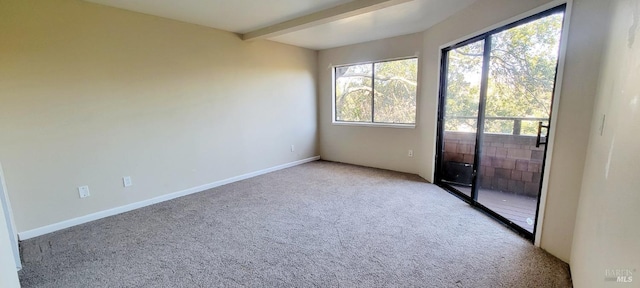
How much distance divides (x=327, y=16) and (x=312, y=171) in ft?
8.59

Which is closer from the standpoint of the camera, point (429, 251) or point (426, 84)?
point (429, 251)

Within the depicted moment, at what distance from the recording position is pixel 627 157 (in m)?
1.13

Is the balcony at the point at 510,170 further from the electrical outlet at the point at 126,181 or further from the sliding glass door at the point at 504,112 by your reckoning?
the electrical outlet at the point at 126,181

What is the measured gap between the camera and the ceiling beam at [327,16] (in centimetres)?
267

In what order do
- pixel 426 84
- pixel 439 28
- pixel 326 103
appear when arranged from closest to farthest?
1. pixel 439 28
2. pixel 426 84
3. pixel 326 103

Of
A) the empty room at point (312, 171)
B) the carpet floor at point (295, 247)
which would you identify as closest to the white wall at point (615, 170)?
the empty room at point (312, 171)

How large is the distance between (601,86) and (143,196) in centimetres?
440

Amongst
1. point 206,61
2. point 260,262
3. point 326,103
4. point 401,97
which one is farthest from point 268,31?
point 260,262

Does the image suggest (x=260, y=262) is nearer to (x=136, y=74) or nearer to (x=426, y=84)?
(x=136, y=74)

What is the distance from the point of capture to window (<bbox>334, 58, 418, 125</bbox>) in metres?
4.41

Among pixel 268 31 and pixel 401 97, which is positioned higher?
pixel 268 31

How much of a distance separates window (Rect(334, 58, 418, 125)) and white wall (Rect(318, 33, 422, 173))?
0.53 ft

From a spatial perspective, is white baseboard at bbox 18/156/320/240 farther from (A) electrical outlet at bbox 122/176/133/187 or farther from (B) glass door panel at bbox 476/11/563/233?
(B) glass door panel at bbox 476/11/563/233

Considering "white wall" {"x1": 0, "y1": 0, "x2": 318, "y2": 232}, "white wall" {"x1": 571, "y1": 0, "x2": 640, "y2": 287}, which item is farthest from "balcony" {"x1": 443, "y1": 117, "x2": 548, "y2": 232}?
"white wall" {"x1": 0, "y1": 0, "x2": 318, "y2": 232}
